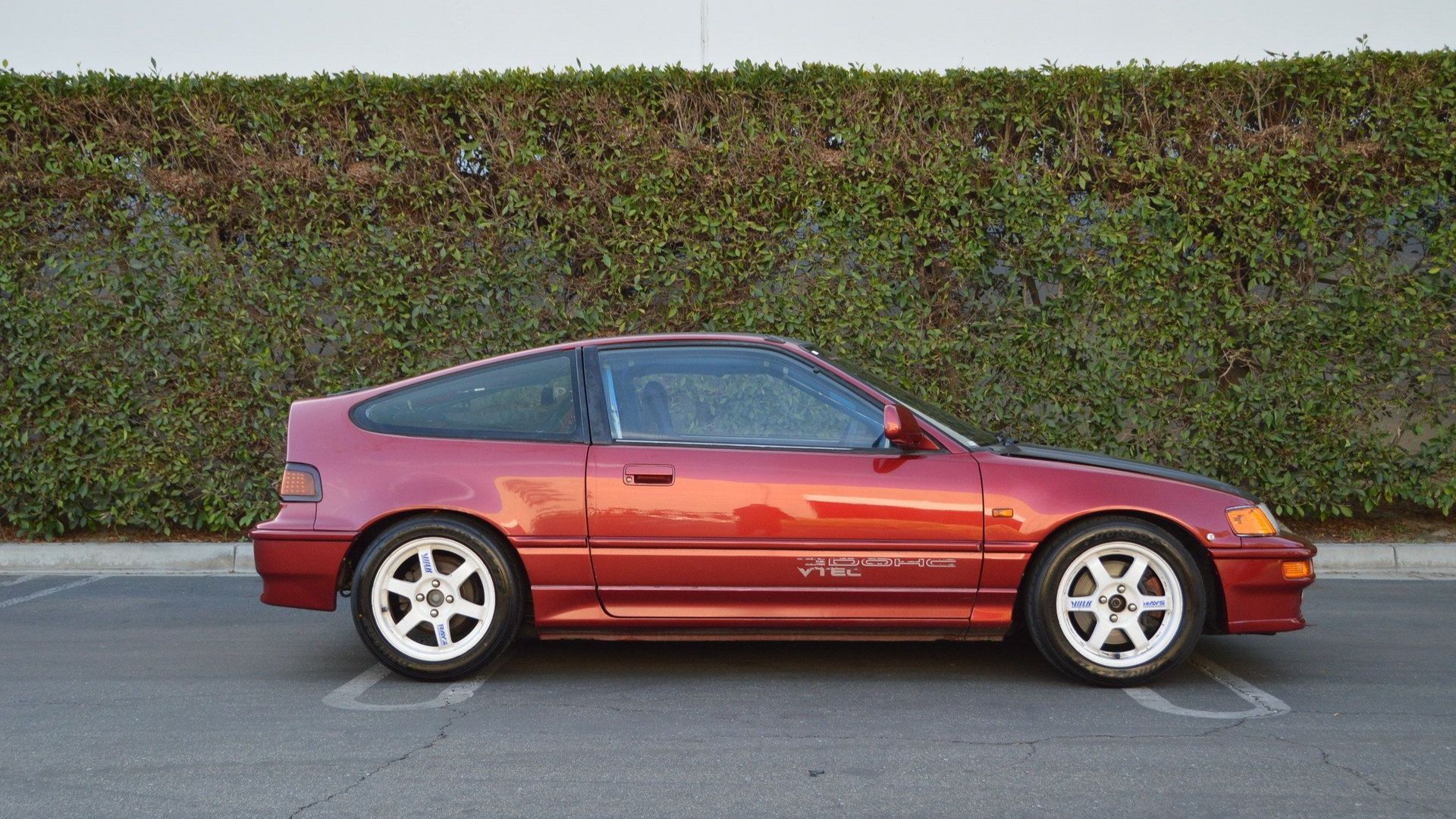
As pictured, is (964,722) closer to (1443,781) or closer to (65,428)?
(1443,781)

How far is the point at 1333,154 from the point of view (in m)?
8.17

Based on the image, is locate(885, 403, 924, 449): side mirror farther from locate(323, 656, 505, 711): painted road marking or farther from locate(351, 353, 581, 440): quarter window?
locate(323, 656, 505, 711): painted road marking

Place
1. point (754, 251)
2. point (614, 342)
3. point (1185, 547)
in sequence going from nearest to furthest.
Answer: point (1185, 547) → point (614, 342) → point (754, 251)

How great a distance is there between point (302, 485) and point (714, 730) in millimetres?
1986

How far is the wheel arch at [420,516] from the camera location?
506cm

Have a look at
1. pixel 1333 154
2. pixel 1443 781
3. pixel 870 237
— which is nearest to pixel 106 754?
pixel 1443 781

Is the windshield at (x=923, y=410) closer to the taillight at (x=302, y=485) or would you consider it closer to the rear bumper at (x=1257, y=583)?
the rear bumper at (x=1257, y=583)

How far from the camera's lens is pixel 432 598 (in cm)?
507

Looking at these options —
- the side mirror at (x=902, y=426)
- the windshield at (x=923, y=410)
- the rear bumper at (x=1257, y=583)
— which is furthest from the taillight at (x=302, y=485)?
the rear bumper at (x=1257, y=583)

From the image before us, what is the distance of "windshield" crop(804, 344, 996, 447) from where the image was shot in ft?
17.0

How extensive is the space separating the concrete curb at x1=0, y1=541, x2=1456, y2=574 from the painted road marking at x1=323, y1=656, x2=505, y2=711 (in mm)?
3216

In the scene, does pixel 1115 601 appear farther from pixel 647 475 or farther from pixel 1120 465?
pixel 647 475

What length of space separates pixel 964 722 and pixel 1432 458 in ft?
17.9

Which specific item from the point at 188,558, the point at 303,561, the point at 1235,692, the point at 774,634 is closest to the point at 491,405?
the point at 303,561
